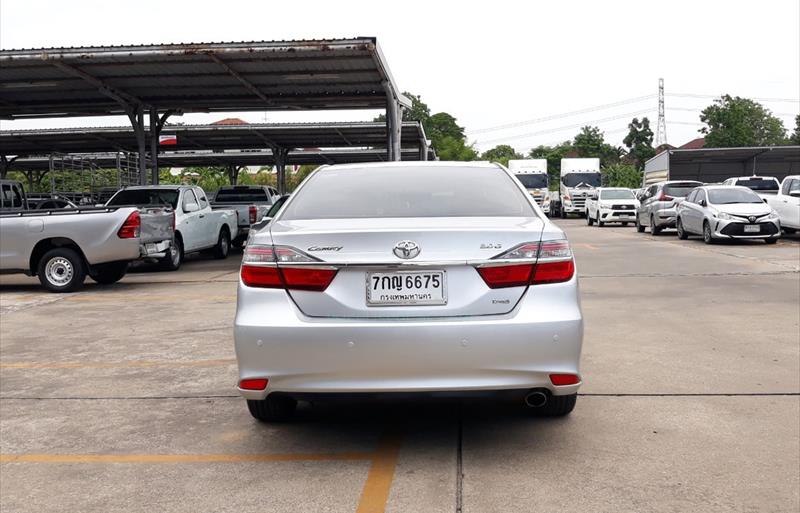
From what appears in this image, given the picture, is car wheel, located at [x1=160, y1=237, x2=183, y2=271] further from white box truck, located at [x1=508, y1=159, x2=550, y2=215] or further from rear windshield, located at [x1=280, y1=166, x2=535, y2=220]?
white box truck, located at [x1=508, y1=159, x2=550, y2=215]

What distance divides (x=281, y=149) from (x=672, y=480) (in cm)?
3628

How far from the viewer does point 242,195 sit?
75.7 ft

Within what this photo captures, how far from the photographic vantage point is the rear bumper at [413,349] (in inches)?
152

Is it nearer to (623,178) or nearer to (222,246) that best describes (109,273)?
(222,246)

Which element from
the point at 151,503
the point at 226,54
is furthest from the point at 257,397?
the point at 226,54

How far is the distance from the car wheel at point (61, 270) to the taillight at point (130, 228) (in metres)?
0.74

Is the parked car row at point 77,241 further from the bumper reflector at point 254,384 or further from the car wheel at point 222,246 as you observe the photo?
the bumper reflector at point 254,384

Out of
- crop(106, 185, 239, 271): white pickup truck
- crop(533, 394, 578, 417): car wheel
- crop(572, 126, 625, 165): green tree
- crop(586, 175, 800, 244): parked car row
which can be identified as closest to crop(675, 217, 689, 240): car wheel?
crop(586, 175, 800, 244): parked car row

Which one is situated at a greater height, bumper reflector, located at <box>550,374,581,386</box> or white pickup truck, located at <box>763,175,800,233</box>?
white pickup truck, located at <box>763,175,800,233</box>

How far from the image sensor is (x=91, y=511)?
11.8 ft

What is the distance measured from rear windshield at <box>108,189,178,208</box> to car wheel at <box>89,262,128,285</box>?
3.11m

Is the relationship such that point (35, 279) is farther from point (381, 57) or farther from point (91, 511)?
point (91, 511)

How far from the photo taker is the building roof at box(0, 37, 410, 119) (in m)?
16.8

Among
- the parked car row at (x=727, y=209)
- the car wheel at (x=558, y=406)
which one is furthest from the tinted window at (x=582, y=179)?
the car wheel at (x=558, y=406)
